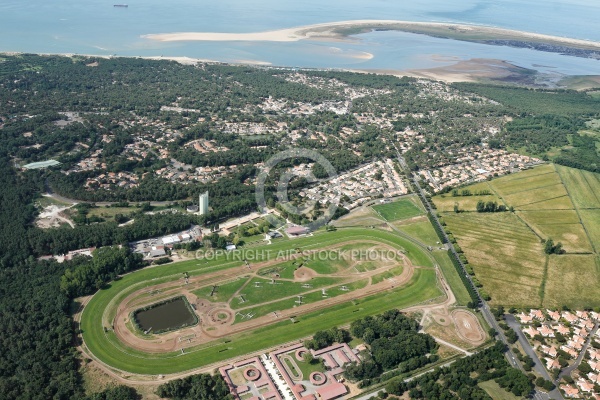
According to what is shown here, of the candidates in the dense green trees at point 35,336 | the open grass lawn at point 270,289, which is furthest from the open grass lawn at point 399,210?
the dense green trees at point 35,336

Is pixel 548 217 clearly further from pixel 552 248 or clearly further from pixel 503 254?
pixel 503 254

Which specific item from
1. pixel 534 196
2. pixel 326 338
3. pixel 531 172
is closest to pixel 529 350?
pixel 326 338

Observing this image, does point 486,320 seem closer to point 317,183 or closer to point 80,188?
point 317,183

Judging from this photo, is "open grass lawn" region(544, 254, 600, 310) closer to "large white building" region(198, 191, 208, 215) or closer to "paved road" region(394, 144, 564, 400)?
"paved road" region(394, 144, 564, 400)

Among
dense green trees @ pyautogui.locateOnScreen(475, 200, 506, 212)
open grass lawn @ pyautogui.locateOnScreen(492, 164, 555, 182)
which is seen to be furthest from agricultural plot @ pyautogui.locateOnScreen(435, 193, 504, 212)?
open grass lawn @ pyautogui.locateOnScreen(492, 164, 555, 182)

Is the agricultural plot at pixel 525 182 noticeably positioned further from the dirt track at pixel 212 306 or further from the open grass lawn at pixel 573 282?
the dirt track at pixel 212 306

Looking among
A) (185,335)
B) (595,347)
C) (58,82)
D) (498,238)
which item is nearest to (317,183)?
(498,238)
